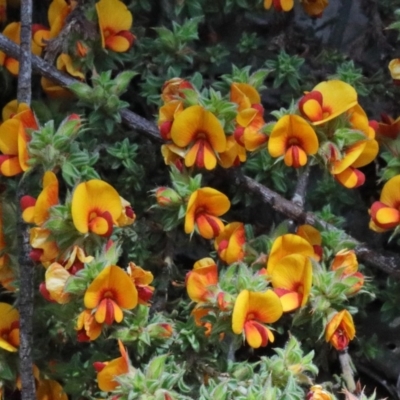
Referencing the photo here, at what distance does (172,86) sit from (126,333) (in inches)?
19.3

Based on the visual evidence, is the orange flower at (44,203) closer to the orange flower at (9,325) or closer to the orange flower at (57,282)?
the orange flower at (57,282)

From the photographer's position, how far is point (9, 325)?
150 centimetres

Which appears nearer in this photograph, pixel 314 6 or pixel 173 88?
pixel 173 88

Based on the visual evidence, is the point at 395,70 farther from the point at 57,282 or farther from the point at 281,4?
the point at 57,282

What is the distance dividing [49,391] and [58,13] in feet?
2.66

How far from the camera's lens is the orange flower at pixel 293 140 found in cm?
136

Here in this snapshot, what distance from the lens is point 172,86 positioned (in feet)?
4.91

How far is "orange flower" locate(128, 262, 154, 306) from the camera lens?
1.32m

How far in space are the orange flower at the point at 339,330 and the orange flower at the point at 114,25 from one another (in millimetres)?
701

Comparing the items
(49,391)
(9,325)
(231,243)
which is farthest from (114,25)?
(49,391)

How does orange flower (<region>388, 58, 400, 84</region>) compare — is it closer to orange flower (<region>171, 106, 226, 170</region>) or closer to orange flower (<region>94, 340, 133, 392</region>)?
orange flower (<region>171, 106, 226, 170</region>)

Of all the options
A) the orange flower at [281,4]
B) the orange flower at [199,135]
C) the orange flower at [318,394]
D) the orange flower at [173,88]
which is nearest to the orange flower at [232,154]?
the orange flower at [199,135]

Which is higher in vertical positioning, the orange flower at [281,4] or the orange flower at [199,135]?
the orange flower at [281,4]

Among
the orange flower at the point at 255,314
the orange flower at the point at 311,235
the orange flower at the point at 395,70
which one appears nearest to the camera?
the orange flower at the point at 255,314
